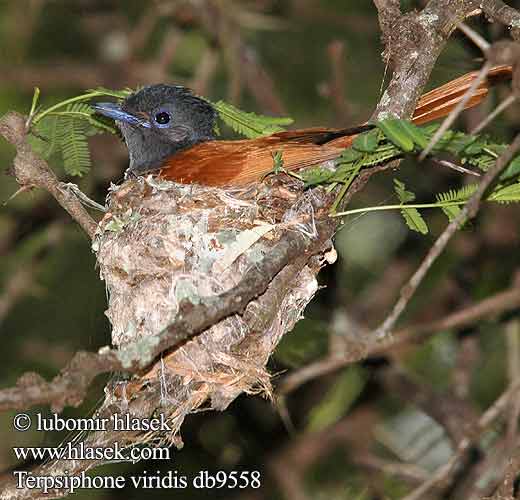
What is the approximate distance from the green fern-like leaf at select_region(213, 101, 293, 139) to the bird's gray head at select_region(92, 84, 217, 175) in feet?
2.19

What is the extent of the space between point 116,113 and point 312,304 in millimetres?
2707

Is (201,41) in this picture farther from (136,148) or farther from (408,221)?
(408,221)

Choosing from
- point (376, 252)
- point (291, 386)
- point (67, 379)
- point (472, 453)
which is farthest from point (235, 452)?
point (67, 379)

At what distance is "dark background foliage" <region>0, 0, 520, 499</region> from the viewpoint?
23.5 ft

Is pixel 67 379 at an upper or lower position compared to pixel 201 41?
lower

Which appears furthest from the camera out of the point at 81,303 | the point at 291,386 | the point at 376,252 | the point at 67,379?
the point at 376,252

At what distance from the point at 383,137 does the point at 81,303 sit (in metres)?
5.10

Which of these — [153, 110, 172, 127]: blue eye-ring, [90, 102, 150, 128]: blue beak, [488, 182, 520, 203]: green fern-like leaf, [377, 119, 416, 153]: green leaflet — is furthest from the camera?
[153, 110, 172, 127]: blue eye-ring

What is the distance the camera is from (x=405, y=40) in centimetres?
436

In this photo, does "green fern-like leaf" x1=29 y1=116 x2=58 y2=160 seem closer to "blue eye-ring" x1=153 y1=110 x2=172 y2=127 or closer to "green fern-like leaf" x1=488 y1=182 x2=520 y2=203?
"blue eye-ring" x1=153 y1=110 x2=172 y2=127

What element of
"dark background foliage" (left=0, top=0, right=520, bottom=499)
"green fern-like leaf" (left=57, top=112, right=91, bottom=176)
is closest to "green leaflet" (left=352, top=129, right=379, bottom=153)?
"green fern-like leaf" (left=57, top=112, right=91, bottom=176)

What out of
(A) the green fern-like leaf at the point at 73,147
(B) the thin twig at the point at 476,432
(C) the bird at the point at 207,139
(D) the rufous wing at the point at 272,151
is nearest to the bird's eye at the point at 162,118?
(C) the bird at the point at 207,139

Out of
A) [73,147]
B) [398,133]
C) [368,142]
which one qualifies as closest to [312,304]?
[73,147]

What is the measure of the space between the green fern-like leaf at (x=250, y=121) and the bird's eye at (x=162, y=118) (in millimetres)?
834
